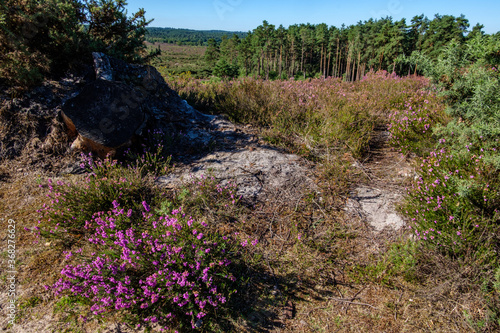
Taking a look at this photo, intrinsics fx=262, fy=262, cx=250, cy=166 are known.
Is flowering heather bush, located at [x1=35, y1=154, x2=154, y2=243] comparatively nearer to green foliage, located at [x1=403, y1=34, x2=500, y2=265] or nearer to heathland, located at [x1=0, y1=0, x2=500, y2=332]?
heathland, located at [x1=0, y1=0, x2=500, y2=332]

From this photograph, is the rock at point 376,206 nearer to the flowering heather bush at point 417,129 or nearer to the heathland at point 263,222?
the heathland at point 263,222

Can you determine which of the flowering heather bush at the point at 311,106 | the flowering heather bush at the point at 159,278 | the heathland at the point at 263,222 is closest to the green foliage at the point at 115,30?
the heathland at the point at 263,222

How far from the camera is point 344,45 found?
164ft

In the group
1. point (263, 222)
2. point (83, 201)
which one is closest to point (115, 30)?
point (83, 201)

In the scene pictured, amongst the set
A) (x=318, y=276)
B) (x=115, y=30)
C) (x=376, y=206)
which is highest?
(x=115, y=30)

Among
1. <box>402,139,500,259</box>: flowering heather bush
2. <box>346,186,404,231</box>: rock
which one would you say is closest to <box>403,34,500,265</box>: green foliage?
<box>402,139,500,259</box>: flowering heather bush

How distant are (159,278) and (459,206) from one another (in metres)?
3.11

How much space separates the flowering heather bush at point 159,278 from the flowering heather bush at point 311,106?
3.07m

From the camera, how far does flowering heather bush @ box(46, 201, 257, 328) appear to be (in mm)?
2340

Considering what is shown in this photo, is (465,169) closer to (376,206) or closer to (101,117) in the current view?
(376,206)

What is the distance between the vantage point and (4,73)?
15.0 feet

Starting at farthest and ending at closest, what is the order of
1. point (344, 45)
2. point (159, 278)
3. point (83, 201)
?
1. point (344, 45)
2. point (83, 201)
3. point (159, 278)

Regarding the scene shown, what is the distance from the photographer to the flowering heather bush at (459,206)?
258 cm

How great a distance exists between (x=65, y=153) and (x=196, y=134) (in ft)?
7.46
